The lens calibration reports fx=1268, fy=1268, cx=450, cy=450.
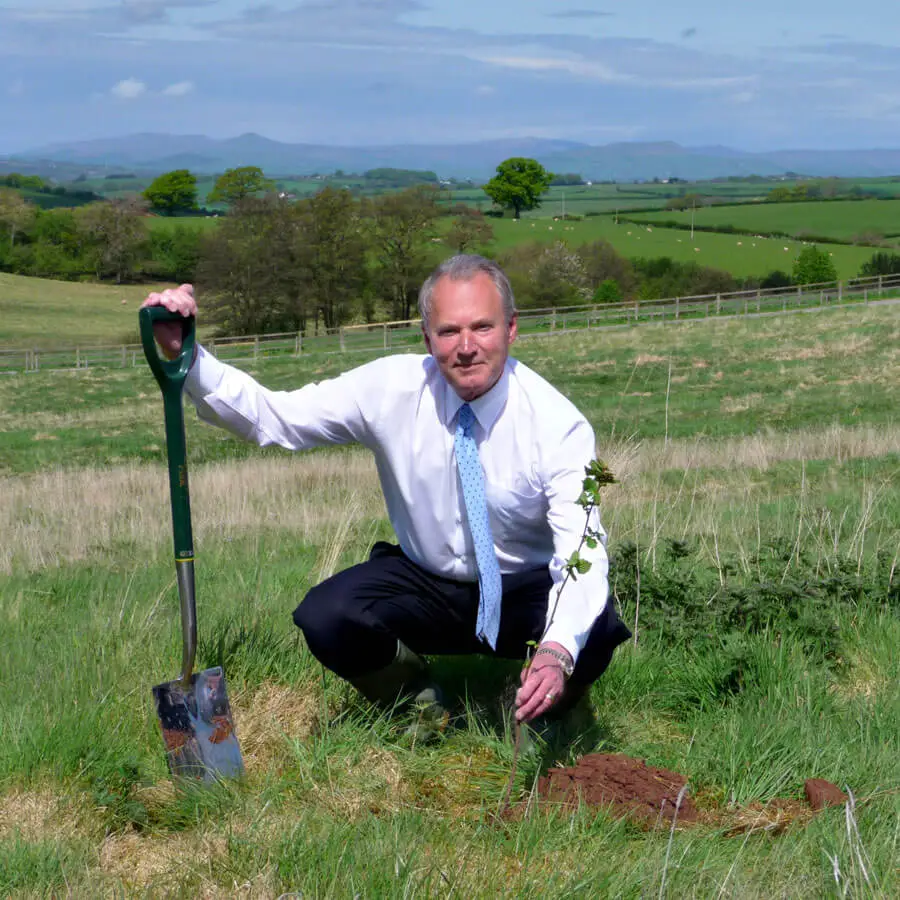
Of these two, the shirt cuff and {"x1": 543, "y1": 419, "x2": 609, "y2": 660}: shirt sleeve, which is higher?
the shirt cuff

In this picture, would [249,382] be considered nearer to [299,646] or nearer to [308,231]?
[299,646]

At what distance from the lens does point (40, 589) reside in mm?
5316

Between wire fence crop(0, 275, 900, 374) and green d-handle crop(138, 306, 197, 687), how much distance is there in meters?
37.2

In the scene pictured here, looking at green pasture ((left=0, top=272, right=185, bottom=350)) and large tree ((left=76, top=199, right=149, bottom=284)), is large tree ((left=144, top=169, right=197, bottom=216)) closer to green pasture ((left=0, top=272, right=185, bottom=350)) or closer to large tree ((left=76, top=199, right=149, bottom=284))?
large tree ((left=76, top=199, right=149, bottom=284))

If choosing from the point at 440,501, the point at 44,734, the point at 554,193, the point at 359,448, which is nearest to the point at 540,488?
the point at 440,501

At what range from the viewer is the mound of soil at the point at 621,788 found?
3.03 meters

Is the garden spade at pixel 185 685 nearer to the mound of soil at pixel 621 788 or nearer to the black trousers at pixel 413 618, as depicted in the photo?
the black trousers at pixel 413 618

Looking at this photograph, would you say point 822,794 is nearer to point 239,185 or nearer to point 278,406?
point 278,406

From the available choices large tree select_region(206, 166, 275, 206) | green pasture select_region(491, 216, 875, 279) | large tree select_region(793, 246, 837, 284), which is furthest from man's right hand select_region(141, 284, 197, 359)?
green pasture select_region(491, 216, 875, 279)

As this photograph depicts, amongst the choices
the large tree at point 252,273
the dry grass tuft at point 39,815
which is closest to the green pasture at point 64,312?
the large tree at point 252,273

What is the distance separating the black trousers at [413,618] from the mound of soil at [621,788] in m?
0.45

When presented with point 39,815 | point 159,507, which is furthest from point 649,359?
point 39,815

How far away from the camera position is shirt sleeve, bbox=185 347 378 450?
→ 12.1 feet

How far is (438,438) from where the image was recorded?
3.68 m
